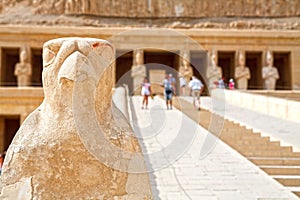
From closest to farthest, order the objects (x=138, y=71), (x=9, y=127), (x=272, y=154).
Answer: (x=272, y=154) < (x=9, y=127) < (x=138, y=71)

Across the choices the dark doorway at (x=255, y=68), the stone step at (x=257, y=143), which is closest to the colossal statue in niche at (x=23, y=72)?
the dark doorway at (x=255, y=68)

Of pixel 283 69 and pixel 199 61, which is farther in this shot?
pixel 199 61

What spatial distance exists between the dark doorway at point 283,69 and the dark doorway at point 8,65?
1741 cm

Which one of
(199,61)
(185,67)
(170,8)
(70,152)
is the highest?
(170,8)

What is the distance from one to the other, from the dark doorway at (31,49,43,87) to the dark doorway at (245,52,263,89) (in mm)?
13967

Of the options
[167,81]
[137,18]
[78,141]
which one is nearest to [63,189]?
[78,141]

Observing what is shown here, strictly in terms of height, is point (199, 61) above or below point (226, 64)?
above

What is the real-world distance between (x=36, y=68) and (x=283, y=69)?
56.8 ft

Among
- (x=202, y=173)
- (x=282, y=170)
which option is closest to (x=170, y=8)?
(x=282, y=170)

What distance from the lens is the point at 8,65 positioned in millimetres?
27047

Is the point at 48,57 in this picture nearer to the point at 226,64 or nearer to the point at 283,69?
the point at 283,69

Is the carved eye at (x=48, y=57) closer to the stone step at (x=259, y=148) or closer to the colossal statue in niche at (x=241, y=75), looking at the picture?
the stone step at (x=259, y=148)

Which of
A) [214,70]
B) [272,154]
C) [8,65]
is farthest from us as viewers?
[8,65]

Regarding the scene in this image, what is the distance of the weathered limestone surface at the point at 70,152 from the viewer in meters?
2.06
